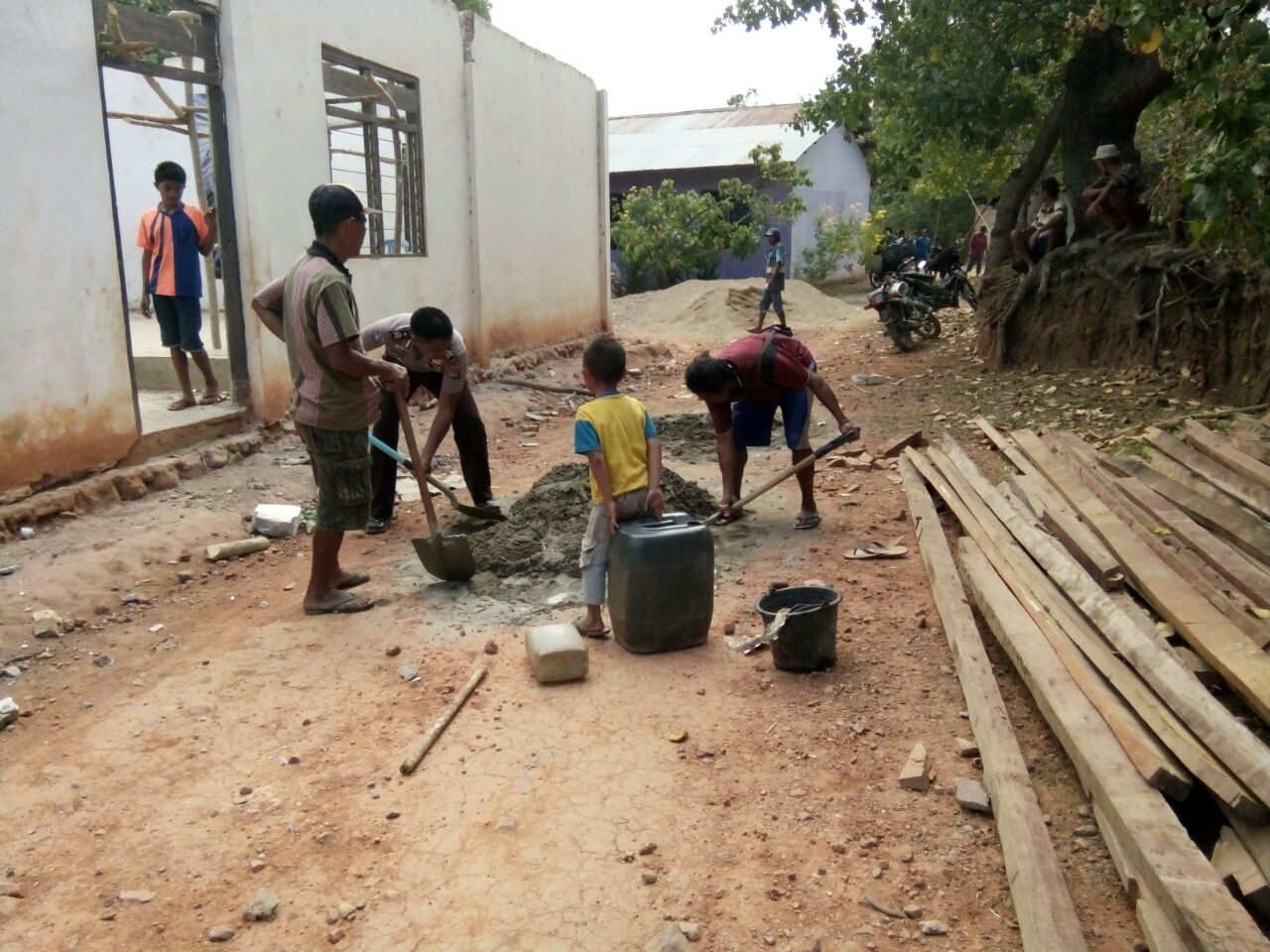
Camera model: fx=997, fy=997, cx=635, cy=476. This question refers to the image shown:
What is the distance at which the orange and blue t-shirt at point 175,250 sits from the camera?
21.5 ft

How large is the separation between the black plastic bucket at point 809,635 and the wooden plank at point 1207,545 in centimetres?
147

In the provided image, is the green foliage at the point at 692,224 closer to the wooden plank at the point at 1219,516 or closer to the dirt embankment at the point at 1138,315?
the dirt embankment at the point at 1138,315

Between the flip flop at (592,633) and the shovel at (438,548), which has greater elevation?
the shovel at (438,548)

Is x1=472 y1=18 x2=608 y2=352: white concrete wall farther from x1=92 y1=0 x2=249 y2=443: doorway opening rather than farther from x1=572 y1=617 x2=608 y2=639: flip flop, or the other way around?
x1=572 y1=617 x2=608 y2=639: flip flop

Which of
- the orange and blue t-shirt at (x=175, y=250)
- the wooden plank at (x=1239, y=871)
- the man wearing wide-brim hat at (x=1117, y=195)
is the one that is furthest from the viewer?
the man wearing wide-brim hat at (x=1117, y=195)

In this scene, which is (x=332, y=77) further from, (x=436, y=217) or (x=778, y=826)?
(x=778, y=826)

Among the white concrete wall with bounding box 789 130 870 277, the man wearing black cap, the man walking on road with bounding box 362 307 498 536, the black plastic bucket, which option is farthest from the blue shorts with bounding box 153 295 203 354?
the white concrete wall with bounding box 789 130 870 277

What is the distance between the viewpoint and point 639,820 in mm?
2814

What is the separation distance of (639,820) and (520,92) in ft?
31.7

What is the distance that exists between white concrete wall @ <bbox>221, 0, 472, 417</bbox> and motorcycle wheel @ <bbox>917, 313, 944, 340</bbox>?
579cm

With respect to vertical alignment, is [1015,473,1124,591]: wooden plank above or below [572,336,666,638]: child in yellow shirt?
below

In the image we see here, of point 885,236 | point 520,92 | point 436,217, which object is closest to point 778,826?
point 436,217

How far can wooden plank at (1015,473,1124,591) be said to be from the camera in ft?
12.7

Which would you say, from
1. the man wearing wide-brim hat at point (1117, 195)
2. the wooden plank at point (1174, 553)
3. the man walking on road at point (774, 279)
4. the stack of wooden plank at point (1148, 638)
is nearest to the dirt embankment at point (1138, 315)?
the man wearing wide-brim hat at point (1117, 195)
